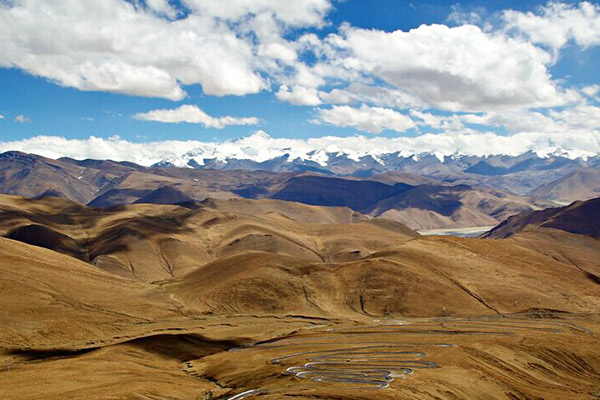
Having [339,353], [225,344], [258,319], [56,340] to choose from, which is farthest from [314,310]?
[56,340]

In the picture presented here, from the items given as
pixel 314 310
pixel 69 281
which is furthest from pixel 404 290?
pixel 69 281

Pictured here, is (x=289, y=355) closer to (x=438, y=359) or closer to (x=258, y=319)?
(x=438, y=359)

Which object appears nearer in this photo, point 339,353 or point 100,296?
point 339,353

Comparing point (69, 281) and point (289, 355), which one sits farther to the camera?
point (69, 281)

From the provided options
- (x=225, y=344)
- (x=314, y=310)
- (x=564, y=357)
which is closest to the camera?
(x=564, y=357)

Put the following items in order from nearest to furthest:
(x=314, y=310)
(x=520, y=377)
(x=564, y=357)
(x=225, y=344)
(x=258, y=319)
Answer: (x=520, y=377), (x=564, y=357), (x=225, y=344), (x=258, y=319), (x=314, y=310)

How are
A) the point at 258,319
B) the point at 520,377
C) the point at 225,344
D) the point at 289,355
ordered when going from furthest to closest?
1. the point at 258,319
2. the point at 225,344
3. the point at 289,355
4. the point at 520,377

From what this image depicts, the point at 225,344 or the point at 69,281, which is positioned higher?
the point at 69,281

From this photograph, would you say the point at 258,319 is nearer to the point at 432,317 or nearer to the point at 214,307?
the point at 214,307

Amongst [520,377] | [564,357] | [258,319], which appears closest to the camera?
A: [520,377]
